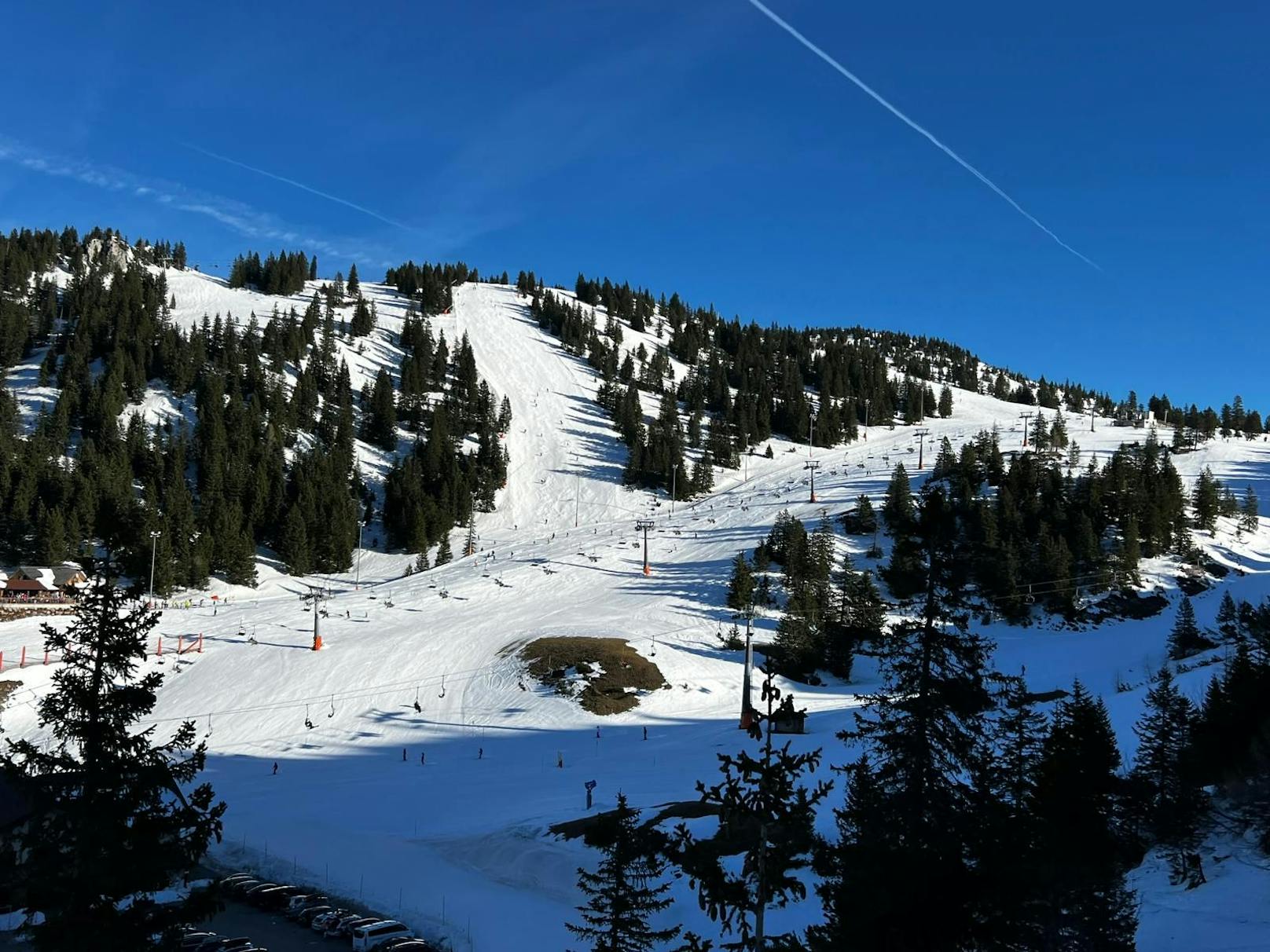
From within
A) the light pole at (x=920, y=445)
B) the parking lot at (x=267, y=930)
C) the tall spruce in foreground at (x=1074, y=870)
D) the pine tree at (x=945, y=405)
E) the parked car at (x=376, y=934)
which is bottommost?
the parking lot at (x=267, y=930)

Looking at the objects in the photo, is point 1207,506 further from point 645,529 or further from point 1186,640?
point 645,529

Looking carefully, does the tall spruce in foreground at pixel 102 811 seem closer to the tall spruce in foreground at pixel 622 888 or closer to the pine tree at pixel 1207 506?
the tall spruce in foreground at pixel 622 888

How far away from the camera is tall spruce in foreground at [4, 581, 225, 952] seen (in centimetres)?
1033

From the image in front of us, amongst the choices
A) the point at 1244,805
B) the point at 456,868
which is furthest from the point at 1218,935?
the point at 456,868

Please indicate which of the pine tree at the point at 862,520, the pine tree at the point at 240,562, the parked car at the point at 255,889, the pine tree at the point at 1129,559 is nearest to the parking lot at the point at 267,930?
the parked car at the point at 255,889

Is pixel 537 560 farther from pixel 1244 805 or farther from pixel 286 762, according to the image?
pixel 1244 805

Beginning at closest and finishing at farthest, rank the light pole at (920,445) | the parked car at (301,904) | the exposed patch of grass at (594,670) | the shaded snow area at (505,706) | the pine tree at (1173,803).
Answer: the pine tree at (1173,803) → the parked car at (301,904) → the shaded snow area at (505,706) → the exposed patch of grass at (594,670) → the light pole at (920,445)

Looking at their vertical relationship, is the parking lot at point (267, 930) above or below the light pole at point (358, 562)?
below

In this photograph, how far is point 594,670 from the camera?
179 feet

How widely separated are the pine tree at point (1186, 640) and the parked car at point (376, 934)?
54132mm

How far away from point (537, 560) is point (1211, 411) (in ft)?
558

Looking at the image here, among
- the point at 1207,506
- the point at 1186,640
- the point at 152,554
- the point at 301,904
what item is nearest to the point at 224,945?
the point at 301,904

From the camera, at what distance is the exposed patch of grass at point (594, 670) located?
5169cm

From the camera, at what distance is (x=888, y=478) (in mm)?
117062
